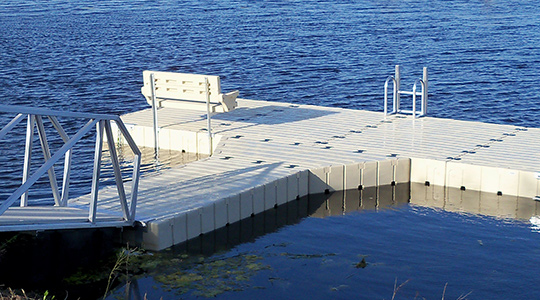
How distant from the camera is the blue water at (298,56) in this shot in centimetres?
1981

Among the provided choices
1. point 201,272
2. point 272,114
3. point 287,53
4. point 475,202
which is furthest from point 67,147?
point 287,53

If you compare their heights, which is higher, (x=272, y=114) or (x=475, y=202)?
(x=272, y=114)

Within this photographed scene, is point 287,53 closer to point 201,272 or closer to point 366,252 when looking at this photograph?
point 366,252

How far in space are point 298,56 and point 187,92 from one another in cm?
1453

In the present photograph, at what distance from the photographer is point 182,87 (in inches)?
544

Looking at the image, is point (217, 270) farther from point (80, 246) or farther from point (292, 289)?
point (80, 246)

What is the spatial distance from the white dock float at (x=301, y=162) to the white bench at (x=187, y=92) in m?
0.49

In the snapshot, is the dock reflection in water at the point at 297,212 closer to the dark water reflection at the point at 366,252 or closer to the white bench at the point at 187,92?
the dark water reflection at the point at 366,252

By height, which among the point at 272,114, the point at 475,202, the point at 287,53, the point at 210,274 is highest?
the point at 287,53

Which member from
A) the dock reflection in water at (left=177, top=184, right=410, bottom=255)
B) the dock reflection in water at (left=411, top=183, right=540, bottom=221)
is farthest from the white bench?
the dock reflection in water at (left=411, top=183, right=540, bottom=221)

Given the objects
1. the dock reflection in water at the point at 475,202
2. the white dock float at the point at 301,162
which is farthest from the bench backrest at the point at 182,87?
the dock reflection in water at the point at 475,202

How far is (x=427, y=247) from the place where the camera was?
10.2 metres

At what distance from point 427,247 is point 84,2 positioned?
43.5m

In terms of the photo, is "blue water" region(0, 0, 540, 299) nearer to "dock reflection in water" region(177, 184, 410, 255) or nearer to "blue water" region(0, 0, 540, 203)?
"blue water" region(0, 0, 540, 203)
